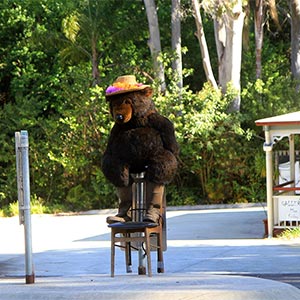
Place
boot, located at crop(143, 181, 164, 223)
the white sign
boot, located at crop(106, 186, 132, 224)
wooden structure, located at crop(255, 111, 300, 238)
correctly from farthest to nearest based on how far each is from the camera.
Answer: the white sign → wooden structure, located at crop(255, 111, 300, 238) → boot, located at crop(106, 186, 132, 224) → boot, located at crop(143, 181, 164, 223)

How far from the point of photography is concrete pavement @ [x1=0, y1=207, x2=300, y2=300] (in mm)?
8875

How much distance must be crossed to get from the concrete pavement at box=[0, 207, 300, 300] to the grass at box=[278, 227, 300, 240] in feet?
0.87

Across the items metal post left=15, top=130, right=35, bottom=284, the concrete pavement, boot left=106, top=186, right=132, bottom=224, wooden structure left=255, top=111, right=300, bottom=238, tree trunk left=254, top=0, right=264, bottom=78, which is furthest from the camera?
tree trunk left=254, top=0, right=264, bottom=78

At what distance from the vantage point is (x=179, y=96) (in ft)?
90.8

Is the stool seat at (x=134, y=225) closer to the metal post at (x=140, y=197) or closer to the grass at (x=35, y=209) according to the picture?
the metal post at (x=140, y=197)

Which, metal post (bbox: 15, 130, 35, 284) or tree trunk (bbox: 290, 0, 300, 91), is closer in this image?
metal post (bbox: 15, 130, 35, 284)

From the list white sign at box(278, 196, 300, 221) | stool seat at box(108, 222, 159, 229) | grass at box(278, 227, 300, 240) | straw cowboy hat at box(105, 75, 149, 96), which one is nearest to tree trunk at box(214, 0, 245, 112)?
white sign at box(278, 196, 300, 221)

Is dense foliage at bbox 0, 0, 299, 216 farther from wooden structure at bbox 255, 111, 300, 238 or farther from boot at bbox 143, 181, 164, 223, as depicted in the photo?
boot at bbox 143, 181, 164, 223

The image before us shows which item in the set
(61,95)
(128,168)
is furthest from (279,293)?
(61,95)

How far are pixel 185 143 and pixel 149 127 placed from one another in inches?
678

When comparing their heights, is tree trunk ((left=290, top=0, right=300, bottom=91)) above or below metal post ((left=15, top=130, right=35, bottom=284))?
above

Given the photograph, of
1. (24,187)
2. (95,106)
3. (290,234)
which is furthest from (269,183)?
(95,106)

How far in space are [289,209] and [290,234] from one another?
0.88 meters

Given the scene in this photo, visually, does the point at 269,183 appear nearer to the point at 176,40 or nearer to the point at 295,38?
the point at 176,40
